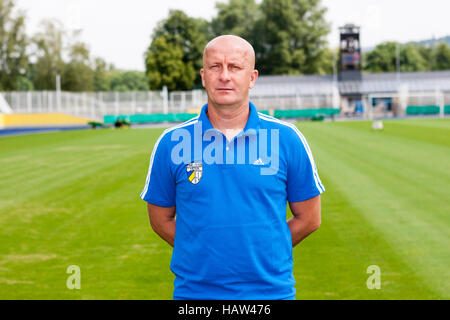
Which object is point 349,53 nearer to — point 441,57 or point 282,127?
point 441,57

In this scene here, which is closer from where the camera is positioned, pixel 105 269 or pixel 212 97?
pixel 212 97

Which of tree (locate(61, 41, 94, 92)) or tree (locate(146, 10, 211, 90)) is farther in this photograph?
tree (locate(61, 41, 94, 92))

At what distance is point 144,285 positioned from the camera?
21.2 ft

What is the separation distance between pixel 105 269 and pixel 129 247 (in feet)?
3.47

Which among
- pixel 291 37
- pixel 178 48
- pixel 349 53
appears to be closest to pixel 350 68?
pixel 349 53

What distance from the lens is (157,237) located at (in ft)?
28.7

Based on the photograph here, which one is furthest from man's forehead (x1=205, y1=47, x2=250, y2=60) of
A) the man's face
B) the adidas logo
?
the adidas logo

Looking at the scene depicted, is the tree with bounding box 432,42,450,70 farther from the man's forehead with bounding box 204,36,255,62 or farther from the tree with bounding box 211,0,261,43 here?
the man's forehead with bounding box 204,36,255,62

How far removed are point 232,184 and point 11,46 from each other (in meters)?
83.5

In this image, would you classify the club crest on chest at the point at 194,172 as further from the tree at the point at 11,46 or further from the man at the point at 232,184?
the tree at the point at 11,46

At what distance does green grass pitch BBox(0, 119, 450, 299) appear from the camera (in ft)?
21.1

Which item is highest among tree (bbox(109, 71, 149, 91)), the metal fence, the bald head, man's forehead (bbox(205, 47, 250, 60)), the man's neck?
tree (bbox(109, 71, 149, 91))

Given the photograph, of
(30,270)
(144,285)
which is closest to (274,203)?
(144,285)

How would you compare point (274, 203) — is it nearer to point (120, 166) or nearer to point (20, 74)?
point (120, 166)
